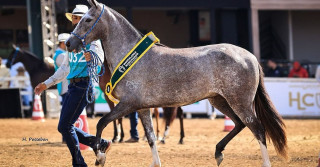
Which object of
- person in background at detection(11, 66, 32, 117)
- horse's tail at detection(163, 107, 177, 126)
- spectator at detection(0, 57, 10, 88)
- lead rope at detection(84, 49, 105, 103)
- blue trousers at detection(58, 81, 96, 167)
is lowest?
person in background at detection(11, 66, 32, 117)

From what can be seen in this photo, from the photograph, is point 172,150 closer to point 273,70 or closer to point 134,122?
point 134,122

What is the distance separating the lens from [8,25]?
28156 mm

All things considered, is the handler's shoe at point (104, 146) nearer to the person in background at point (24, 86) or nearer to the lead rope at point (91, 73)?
the lead rope at point (91, 73)

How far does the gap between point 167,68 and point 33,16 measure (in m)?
15.1

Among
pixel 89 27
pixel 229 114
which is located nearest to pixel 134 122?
pixel 229 114

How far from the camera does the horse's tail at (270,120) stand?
367 inches

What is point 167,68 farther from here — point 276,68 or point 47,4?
point 276,68

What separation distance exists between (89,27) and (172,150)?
447 centimetres

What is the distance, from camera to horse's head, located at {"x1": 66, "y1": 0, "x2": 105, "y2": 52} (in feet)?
28.4

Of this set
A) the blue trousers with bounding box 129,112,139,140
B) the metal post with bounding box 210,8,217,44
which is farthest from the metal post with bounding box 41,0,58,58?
the blue trousers with bounding box 129,112,139,140

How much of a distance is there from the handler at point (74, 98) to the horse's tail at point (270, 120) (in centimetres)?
231

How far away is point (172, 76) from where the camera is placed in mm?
8750

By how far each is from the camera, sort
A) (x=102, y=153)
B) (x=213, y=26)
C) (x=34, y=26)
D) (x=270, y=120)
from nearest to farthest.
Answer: (x=102, y=153) → (x=270, y=120) → (x=34, y=26) → (x=213, y=26)

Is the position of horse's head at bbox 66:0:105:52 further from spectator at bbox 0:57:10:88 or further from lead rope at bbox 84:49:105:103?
spectator at bbox 0:57:10:88
